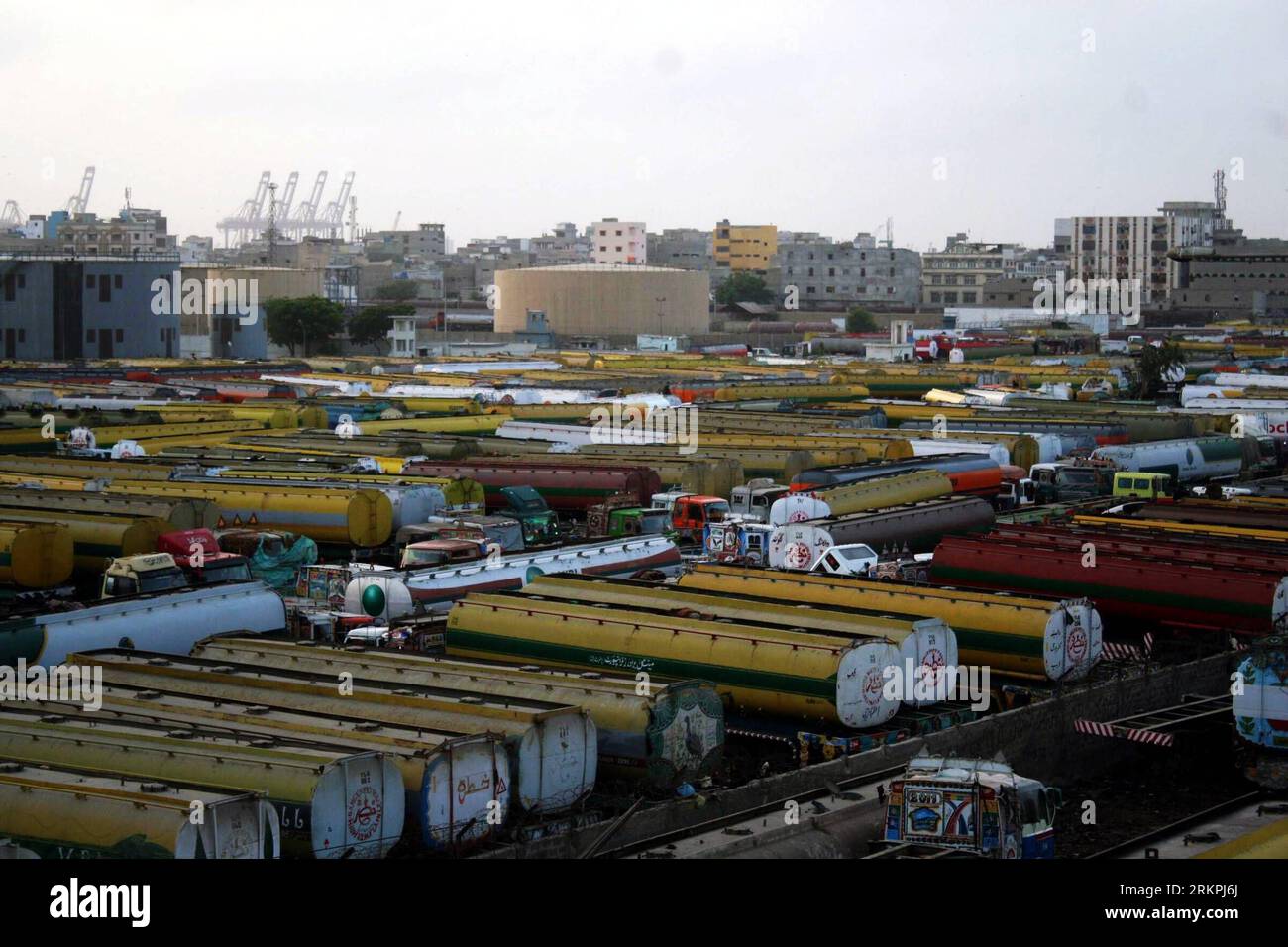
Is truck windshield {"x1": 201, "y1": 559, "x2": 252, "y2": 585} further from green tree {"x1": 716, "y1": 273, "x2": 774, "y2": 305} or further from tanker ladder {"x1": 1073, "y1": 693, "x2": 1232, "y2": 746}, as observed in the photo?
green tree {"x1": 716, "y1": 273, "x2": 774, "y2": 305}

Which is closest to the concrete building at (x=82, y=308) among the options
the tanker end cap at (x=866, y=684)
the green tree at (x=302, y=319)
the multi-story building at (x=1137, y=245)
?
the green tree at (x=302, y=319)

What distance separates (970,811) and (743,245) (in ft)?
513

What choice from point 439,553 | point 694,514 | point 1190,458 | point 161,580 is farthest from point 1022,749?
point 1190,458

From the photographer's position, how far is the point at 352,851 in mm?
12695

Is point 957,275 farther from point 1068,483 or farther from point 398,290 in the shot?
point 1068,483

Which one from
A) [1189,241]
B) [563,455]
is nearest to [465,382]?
[563,455]

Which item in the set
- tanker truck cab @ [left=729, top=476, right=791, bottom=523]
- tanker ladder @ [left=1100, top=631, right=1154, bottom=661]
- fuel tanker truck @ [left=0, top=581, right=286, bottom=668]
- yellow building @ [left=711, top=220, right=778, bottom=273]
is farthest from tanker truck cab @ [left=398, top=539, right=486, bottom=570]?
yellow building @ [left=711, top=220, right=778, bottom=273]

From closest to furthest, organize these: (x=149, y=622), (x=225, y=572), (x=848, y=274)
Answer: (x=149, y=622) → (x=225, y=572) → (x=848, y=274)

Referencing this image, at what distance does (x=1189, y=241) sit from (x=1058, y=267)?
11086mm

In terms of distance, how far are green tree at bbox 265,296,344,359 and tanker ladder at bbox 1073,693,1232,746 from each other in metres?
71.0

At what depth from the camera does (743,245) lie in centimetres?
16775

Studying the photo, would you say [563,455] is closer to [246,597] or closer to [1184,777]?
[246,597]

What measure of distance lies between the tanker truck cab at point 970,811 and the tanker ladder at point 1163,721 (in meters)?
A: 4.67

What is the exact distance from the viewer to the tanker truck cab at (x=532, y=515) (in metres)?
28.8
